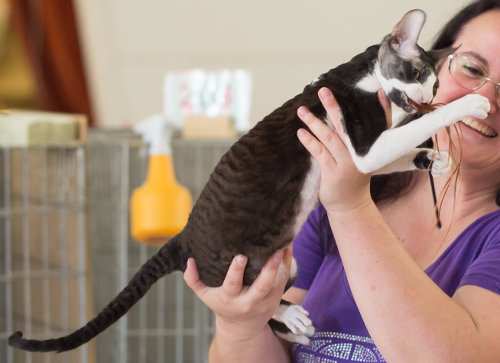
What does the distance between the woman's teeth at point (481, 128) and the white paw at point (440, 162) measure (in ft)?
0.27

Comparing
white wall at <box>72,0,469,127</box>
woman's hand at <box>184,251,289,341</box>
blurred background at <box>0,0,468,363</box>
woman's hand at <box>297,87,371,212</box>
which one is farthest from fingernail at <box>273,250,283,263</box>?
white wall at <box>72,0,469,127</box>

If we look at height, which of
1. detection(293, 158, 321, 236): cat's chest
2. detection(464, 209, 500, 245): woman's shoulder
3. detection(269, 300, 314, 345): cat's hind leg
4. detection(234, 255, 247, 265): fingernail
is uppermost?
detection(293, 158, 321, 236): cat's chest

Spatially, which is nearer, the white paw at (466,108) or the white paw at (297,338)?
the white paw at (466,108)

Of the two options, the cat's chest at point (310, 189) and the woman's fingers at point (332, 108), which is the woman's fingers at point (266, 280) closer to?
the cat's chest at point (310, 189)

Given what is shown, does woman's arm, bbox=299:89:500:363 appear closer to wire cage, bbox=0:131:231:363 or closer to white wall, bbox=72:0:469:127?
wire cage, bbox=0:131:231:363

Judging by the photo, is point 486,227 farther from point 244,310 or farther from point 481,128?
point 244,310

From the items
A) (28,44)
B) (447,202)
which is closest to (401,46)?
(447,202)

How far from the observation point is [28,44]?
287 cm

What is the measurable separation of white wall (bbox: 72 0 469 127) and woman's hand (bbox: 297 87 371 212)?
2031mm

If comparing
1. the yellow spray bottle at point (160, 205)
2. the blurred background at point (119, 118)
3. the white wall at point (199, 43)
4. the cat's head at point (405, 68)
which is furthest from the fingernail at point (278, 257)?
the white wall at point (199, 43)

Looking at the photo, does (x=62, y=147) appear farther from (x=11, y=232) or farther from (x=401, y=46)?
(x=401, y=46)

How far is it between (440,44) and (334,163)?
0.37 m

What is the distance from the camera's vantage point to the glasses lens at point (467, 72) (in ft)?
3.39

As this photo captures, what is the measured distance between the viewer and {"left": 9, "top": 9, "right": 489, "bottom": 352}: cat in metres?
0.89
